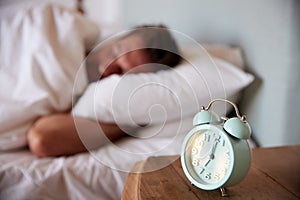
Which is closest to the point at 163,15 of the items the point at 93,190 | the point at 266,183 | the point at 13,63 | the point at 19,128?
the point at 13,63

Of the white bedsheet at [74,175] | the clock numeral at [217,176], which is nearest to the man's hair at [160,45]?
the white bedsheet at [74,175]

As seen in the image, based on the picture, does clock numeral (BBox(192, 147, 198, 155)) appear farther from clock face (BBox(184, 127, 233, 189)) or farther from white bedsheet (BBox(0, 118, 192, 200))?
white bedsheet (BBox(0, 118, 192, 200))

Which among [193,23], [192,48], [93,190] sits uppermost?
[192,48]

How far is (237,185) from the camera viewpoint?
53 centimetres

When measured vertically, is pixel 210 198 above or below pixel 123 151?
above

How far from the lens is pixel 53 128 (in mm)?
912

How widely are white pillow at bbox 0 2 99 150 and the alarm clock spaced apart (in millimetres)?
490

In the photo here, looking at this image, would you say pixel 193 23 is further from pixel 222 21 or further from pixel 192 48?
pixel 192 48

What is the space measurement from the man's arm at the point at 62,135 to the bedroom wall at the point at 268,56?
0.35 meters

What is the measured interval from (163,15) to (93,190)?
116 centimetres

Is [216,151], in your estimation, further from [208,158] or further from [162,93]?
[162,93]

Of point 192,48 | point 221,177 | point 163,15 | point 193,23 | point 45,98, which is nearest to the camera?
point 221,177

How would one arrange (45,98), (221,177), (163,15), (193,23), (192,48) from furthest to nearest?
1. (163,15)
2. (193,23)
3. (45,98)
4. (192,48)
5. (221,177)

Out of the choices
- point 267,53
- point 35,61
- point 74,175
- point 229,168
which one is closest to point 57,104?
point 35,61
